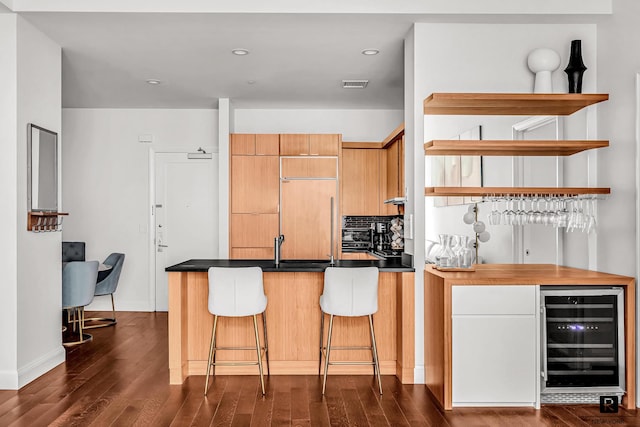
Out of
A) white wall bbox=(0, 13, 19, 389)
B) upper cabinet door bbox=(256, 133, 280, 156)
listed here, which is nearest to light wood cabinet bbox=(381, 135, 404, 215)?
upper cabinet door bbox=(256, 133, 280, 156)

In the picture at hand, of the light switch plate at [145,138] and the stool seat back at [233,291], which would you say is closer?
the stool seat back at [233,291]

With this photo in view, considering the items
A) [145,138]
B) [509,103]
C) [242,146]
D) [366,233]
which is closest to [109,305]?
[145,138]

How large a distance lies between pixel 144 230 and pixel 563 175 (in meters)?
5.34

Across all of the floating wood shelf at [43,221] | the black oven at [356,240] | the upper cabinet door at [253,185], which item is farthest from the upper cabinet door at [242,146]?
the floating wood shelf at [43,221]

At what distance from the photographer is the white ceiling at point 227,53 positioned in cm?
404

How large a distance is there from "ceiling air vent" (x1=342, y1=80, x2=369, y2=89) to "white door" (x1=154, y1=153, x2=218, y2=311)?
2.25 metres

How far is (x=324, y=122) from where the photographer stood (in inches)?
295

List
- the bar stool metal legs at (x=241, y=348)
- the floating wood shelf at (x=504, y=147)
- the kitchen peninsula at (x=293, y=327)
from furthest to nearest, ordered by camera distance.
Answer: the kitchen peninsula at (x=293, y=327) → the bar stool metal legs at (x=241, y=348) → the floating wood shelf at (x=504, y=147)

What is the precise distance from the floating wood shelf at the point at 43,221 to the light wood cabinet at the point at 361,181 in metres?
3.58

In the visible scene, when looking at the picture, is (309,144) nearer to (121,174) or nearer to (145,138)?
(145,138)

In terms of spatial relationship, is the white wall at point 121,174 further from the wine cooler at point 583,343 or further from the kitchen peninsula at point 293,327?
the wine cooler at point 583,343

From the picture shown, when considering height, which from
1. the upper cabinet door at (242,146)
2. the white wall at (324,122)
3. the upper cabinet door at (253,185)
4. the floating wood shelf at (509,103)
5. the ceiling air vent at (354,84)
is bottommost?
the upper cabinet door at (253,185)

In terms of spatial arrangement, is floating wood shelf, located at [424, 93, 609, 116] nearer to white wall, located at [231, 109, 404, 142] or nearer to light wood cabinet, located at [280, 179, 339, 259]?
light wood cabinet, located at [280, 179, 339, 259]

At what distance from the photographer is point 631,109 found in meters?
3.77
